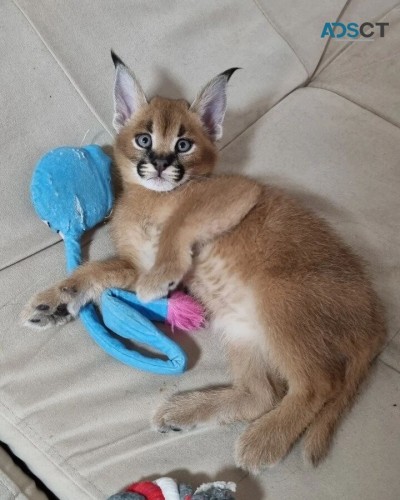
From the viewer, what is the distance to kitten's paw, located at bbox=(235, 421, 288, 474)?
1.37 meters

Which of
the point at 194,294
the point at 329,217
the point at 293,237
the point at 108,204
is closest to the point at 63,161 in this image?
the point at 108,204

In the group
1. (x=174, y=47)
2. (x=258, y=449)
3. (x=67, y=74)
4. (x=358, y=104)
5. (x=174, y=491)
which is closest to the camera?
(x=174, y=491)

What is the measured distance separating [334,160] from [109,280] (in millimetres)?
1009

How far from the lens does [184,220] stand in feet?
5.42

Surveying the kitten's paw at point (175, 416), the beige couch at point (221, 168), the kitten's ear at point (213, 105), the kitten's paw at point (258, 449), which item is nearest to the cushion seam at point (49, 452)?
the beige couch at point (221, 168)

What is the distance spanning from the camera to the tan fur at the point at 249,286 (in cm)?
147

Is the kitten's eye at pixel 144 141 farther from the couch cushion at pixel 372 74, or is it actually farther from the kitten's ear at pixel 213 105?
the couch cushion at pixel 372 74

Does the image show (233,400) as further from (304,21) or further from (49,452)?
(304,21)

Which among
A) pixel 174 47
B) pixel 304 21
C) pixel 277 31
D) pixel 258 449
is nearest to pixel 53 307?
pixel 258 449

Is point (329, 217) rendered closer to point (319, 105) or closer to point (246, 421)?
point (319, 105)

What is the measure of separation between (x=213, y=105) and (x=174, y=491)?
1231 millimetres

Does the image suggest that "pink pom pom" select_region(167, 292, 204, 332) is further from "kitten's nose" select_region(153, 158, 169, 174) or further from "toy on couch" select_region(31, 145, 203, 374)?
"kitten's nose" select_region(153, 158, 169, 174)

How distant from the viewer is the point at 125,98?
182 cm

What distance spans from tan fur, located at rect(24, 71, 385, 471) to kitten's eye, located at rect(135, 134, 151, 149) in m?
0.03
